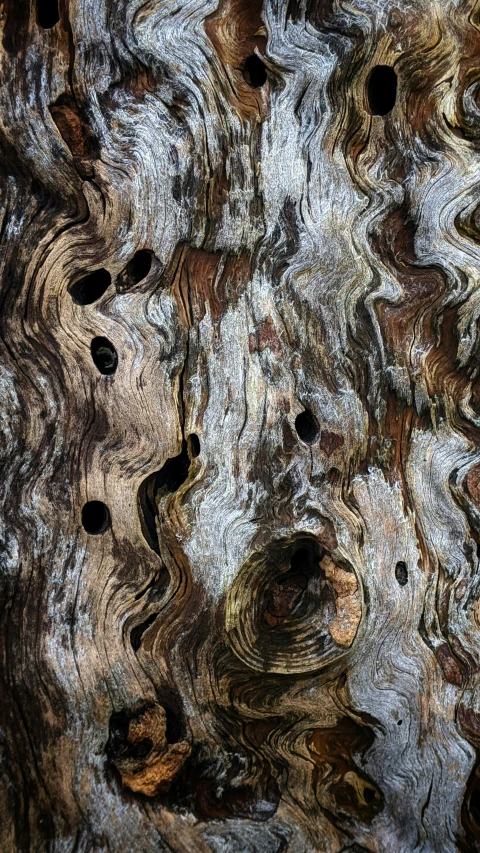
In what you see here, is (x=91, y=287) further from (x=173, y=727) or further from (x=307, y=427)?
(x=173, y=727)

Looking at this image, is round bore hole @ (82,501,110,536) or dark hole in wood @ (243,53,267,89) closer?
round bore hole @ (82,501,110,536)

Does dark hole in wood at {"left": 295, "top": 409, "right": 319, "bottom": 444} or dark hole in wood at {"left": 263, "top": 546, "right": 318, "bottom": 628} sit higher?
dark hole in wood at {"left": 295, "top": 409, "right": 319, "bottom": 444}

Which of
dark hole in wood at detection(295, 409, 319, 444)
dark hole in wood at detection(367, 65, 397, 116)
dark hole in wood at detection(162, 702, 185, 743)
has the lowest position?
dark hole in wood at detection(162, 702, 185, 743)

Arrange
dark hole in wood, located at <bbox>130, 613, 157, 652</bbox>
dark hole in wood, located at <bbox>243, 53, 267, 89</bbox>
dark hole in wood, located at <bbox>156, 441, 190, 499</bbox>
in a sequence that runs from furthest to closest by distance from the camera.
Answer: dark hole in wood, located at <bbox>243, 53, 267, 89</bbox>
dark hole in wood, located at <bbox>156, 441, 190, 499</bbox>
dark hole in wood, located at <bbox>130, 613, 157, 652</bbox>

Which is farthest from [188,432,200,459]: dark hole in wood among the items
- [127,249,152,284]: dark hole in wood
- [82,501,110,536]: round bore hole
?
[127,249,152,284]: dark hole in wood

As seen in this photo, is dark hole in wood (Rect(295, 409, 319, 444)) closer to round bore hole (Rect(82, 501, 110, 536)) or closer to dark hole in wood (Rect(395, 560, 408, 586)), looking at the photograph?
dark hole in wood (Rect(395, 560, 408, 586))

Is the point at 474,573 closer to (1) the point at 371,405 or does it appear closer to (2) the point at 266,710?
(1) the point at 371,405

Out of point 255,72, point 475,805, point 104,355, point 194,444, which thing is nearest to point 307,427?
point 194,444
